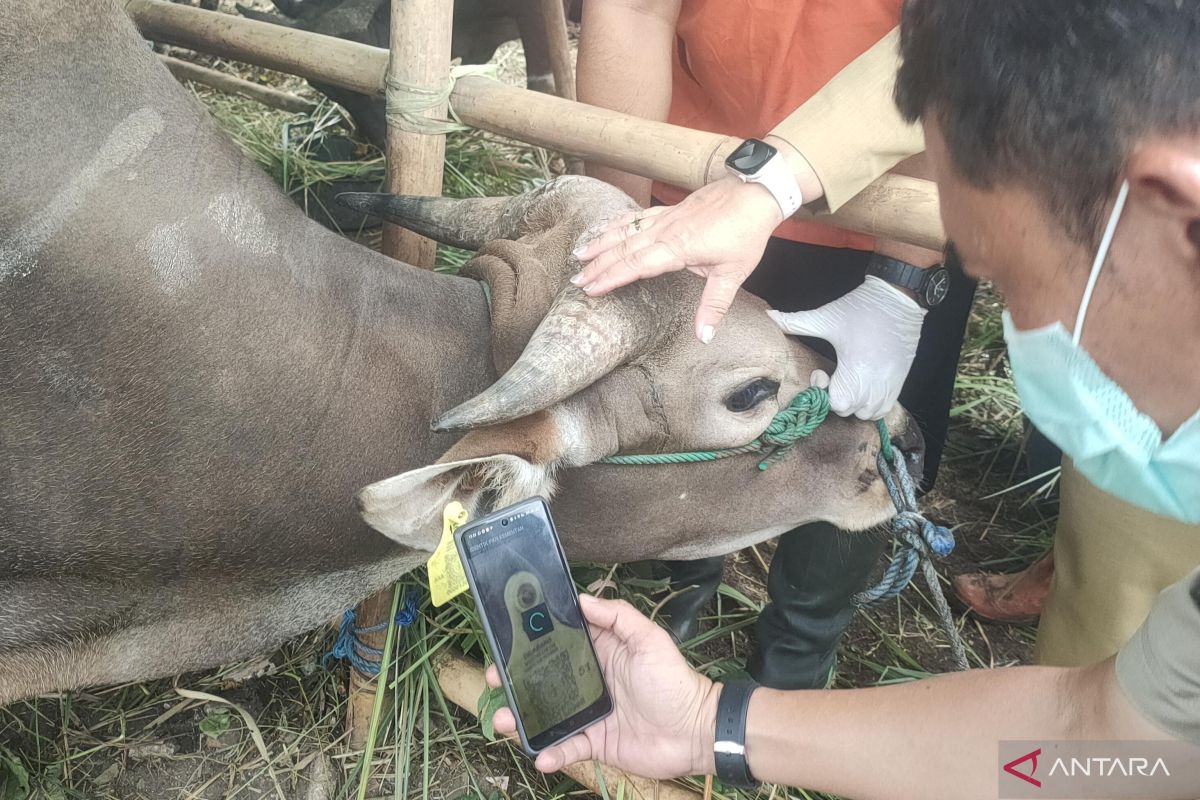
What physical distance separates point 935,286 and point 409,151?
1637 mm

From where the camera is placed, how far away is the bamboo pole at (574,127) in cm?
249

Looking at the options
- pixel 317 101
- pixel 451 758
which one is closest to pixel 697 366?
pixel 451 758

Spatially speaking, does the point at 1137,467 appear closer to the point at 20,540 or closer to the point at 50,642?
the point at 20,540

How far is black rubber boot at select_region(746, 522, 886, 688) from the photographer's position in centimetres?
317

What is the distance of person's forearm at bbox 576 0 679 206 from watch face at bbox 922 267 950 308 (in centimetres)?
102

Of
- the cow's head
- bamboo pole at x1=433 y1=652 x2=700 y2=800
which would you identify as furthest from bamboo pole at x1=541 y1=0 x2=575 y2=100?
bamboo pole at x1=433 y1=652 x2=700 y2=800

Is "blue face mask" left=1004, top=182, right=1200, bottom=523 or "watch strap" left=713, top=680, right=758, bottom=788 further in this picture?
"watch strap" left=713, top=680, right=758, bottom=788

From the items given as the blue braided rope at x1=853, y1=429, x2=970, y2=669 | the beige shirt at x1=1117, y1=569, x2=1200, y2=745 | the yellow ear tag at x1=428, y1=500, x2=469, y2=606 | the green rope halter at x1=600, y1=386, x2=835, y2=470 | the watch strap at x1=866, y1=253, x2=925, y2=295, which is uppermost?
the beige shirt at x1=1117, y1=569, x2=1200, y2=745

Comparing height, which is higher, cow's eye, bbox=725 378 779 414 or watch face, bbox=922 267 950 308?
watch face, bbox=922 267 950 308

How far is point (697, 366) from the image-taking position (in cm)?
260

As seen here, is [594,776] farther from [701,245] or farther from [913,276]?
[913,276]

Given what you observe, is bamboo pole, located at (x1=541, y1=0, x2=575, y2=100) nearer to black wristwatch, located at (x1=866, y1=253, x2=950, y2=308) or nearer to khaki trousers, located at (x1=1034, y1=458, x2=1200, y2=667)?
black wristwatch, located at (x1=866, y1=253, x2=950, y2=308)

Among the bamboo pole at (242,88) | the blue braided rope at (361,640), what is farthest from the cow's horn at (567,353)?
the bamboo pole at (242,88)

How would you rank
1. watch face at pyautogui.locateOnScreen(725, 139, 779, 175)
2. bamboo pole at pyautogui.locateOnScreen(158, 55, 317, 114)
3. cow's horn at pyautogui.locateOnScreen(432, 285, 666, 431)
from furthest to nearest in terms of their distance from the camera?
bamboo pole at pyautogui.locateOnScreen(158, 55, 317, 114) → watch face at pyautogui.locateOnScreen(725, 139, 779, 175) → cow's horn at pyautogui.locateOnScreen(432, 285, 666, 431)
